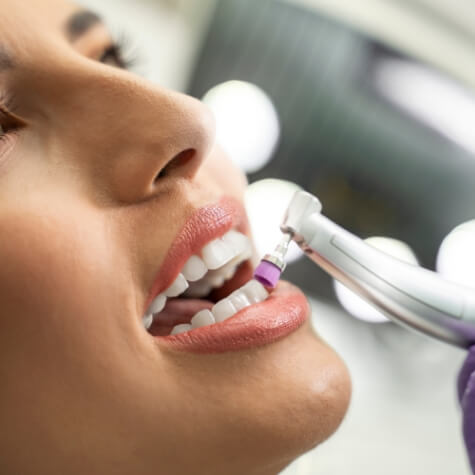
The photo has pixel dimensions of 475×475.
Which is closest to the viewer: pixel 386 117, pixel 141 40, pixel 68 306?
pixel 68 306

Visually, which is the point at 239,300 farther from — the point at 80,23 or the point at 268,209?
the point at 268,209

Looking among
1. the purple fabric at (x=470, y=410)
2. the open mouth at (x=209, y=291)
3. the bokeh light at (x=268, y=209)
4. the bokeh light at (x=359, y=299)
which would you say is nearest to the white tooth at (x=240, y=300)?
the open mouth at (x=209, y=291)

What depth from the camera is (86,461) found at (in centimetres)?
43

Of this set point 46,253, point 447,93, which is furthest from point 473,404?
point 447,93

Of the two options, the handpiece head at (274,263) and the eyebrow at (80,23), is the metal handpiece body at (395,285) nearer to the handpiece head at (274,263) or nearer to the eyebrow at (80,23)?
the handpiece head at (274,263)

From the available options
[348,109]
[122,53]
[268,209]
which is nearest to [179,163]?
[122,53]

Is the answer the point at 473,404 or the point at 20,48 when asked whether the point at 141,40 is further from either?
the point at 473,404

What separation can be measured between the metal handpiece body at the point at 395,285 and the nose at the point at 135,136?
13 cm

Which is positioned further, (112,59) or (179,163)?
(112,59)

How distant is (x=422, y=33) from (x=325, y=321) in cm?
87

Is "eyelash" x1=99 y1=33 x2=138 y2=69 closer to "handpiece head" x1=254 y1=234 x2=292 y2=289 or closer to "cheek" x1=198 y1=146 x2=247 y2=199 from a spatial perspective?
"cheek" x1=198 y1=146 x2=247 y2=199

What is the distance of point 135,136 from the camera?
0.49 m

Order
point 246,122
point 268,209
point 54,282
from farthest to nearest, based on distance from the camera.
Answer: point 246,122
point 268,209
point 54,282

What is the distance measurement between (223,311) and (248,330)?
0.05m
